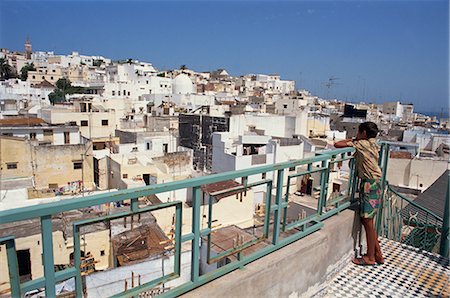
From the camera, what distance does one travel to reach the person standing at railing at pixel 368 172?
3619mm

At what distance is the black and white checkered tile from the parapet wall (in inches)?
6.4

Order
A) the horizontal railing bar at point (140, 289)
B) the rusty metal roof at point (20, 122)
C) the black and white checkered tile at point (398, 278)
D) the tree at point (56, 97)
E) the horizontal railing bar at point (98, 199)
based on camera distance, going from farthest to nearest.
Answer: the tree at point (56, 97), the rusty metal roof at point (20, 122), the black and white checkered tile at point (398, 278), the horizontal railing bar at point (140, 289), the horizontal railing bar at point (98, 199)

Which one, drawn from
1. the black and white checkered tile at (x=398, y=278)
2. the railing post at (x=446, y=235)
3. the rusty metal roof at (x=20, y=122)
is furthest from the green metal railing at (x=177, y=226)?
the rusty metal roof at (x=20, y=122)

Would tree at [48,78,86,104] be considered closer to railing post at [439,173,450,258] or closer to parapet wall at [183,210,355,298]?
parapet wall at [183,210,355,298]

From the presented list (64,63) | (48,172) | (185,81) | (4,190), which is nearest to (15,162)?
(48,172)

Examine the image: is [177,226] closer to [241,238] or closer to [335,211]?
[241,238]

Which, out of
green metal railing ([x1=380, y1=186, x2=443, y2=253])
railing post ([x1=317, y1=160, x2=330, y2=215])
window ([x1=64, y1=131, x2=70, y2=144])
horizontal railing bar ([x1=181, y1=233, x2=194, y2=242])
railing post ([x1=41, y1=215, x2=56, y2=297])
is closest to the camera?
railing post ([x1=41, y1=215, x2=56, y2=297])

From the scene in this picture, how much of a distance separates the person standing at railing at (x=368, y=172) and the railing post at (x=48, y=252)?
300 cm

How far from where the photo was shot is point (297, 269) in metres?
2.93

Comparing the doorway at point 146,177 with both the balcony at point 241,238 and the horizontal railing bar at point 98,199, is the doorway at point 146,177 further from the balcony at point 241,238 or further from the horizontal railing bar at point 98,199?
the horizontal railing bar at point 98,199

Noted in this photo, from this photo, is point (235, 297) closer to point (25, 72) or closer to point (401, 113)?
point (25, 72)

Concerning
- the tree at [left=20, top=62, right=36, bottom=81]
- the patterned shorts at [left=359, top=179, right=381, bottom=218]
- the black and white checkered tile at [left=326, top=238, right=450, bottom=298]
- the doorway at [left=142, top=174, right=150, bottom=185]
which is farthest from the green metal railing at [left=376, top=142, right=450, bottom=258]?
the tree at [left=20, top=62, right=36, bottom=81]

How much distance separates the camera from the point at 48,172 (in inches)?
814

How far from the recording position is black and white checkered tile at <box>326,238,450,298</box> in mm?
3299
